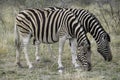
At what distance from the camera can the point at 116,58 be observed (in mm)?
12117

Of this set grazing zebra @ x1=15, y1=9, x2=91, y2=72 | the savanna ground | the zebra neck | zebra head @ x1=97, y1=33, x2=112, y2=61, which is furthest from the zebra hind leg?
zebra head @ x1=97, y1=33, x2=112, y2=61

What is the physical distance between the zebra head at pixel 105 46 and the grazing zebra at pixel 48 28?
3.25ft

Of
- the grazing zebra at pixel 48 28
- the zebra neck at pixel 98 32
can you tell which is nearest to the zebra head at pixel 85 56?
the grazing zebra at pixel 48 28

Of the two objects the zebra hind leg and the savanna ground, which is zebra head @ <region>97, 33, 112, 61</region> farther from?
the zebra hind leg

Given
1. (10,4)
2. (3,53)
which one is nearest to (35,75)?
(3,53)

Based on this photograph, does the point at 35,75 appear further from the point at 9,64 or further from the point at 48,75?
the point at 9,64

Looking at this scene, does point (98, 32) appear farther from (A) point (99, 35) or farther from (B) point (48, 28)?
(B) point (48, 28)

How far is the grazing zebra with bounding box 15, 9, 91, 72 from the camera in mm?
10328

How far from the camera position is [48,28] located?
10.9 m

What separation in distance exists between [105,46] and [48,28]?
6.06 feet

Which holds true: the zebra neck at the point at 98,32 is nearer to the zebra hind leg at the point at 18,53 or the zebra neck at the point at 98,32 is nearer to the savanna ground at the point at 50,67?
the savanna ground at the point at 50,67

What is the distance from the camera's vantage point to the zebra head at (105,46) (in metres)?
11.5

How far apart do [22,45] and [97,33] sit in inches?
87.4

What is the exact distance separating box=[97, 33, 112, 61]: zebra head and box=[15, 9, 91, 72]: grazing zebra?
99cm
